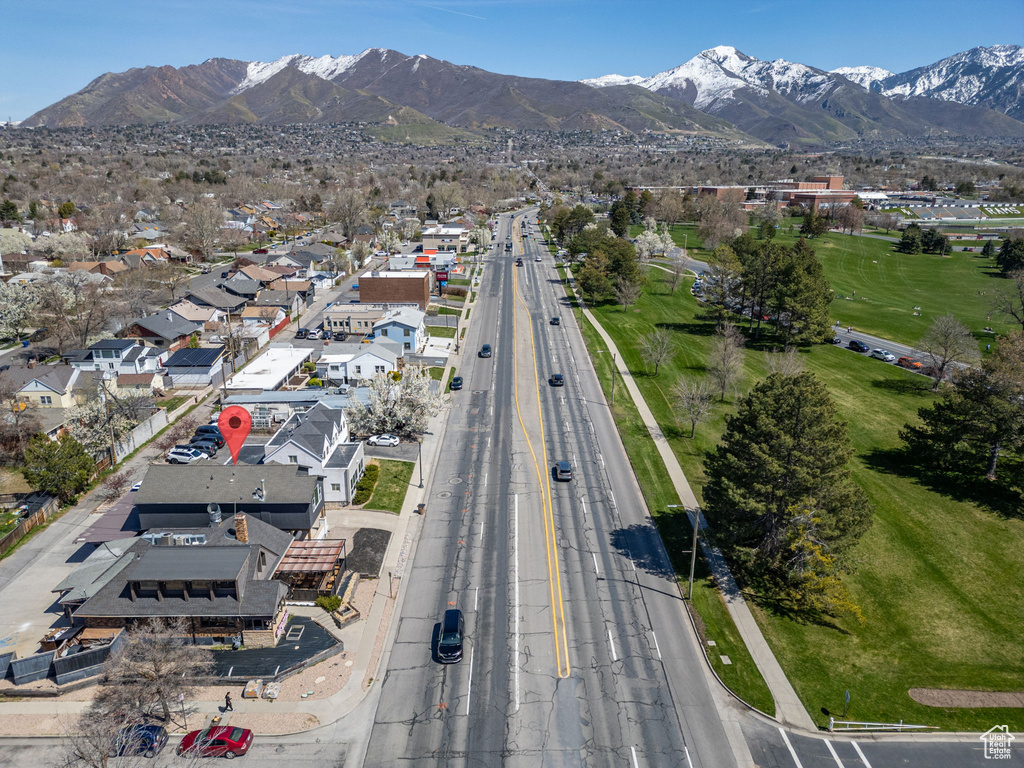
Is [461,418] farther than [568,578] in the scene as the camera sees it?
Yes

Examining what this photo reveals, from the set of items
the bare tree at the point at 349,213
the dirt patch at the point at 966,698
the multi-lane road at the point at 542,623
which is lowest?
the dirt patch at the point at 966,698

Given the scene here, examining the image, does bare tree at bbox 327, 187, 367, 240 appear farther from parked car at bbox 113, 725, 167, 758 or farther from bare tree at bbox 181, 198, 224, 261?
parked car at bbox 113, 725, 167, 758

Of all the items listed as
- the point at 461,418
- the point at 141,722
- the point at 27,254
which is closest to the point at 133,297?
the point at 27,254

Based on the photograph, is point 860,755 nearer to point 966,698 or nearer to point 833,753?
point 833,753

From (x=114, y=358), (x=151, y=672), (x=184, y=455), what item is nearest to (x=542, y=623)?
(x=151, y=672)

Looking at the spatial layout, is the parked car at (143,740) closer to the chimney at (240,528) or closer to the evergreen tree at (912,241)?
the chimney at (240,528)

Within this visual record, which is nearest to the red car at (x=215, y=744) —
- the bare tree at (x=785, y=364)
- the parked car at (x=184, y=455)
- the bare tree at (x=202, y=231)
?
the parked car at (x=184, y=455)

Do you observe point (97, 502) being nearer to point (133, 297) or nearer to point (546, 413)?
point (546, 413)
